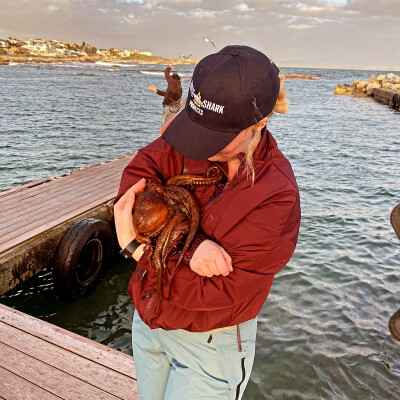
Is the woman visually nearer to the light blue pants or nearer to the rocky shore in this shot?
the light blue pants

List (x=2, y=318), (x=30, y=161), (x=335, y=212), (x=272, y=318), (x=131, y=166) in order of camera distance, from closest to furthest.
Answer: (x=131, y=166) < (x=2, y=318) < (x=272, y=318) < (x=335, y=212) < (x=30, y=161)

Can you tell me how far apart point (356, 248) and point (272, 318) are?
11.5 ft

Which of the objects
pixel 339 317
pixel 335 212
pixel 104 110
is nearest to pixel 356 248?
pixel 335 212

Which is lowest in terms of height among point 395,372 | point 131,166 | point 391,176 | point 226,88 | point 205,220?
point 395,372

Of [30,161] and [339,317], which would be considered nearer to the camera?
[339,317]

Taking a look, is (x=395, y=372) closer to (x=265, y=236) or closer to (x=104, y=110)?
(x=265, y=236)

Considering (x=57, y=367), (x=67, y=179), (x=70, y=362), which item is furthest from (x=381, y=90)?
(x=57, y=367)

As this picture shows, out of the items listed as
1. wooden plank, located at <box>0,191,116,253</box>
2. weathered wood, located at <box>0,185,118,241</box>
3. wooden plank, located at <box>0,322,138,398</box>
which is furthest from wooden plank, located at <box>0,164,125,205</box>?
wooden plank, located at <box>0,322,138,398</box>

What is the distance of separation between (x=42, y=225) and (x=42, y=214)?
533 mm

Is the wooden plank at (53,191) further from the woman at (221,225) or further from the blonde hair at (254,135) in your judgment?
the blonde hair at (254,135)

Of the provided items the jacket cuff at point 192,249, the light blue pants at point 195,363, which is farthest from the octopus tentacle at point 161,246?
the light blue pants at point 195,363

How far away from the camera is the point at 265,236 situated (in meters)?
1.65

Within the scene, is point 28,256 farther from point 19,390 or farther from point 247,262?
point 247,262

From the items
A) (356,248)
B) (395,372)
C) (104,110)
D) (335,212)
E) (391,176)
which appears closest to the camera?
(395,372)
